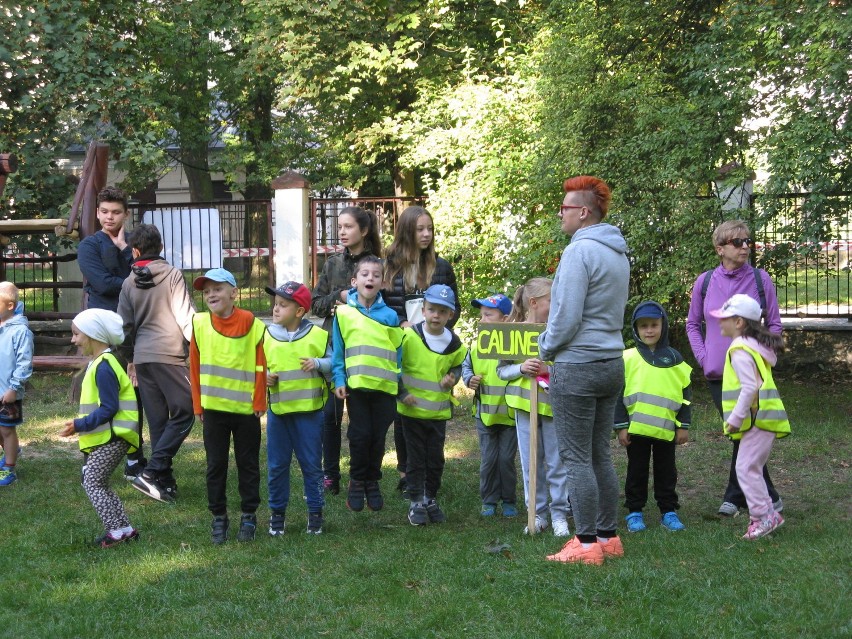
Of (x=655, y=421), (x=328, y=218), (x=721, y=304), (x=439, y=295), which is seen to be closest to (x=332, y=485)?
(x=439, y=295)

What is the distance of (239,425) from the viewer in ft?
19.8

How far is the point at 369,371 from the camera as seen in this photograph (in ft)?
20.6

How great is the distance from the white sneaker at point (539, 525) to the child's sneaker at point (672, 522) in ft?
2.45

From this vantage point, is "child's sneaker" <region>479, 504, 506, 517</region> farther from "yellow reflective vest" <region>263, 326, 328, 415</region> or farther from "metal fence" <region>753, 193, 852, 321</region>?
"metal fence" <region>753, 193, 852, 321</region>

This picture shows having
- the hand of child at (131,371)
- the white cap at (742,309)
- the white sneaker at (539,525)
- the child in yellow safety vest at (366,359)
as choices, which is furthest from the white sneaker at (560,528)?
the hand of child at (131,371)

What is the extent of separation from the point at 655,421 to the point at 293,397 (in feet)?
7.38

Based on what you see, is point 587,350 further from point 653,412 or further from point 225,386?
point 225,386

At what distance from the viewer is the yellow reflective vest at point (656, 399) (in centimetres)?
636

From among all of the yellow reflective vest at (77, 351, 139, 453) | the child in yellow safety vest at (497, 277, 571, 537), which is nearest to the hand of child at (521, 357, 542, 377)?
the child in yellow safety vest at (497, 277, 571, 537)

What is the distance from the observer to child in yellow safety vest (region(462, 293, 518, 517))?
259 inches

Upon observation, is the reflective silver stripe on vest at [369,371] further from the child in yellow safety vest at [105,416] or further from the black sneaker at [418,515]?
the child in yellow safety vest at [105,416]

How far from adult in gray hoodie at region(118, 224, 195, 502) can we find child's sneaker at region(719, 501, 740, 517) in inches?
145

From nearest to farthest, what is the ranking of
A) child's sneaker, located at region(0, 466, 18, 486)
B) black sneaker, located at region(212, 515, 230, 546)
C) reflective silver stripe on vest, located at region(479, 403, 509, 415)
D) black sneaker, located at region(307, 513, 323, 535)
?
black sneaker, located at region(212, 515, 230, 546) < black sneaker, located at region(307, 513, 323, 535) < reflective silver stripe on vest, located at region(479, 403, 509, 415) < child's sneaker, located at region(0, 466, 18, 486)

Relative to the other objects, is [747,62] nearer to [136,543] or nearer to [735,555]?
[735,555]
